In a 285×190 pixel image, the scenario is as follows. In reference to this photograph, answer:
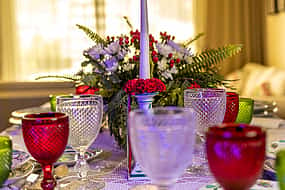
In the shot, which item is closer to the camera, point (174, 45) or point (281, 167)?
point (281, 167)

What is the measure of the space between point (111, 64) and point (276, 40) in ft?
10.8

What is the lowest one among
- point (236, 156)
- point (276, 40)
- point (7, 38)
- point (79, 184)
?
point (79, 184)

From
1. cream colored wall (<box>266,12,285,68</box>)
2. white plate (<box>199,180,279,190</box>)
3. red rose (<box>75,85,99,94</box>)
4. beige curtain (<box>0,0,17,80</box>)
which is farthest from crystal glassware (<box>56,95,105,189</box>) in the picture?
beige curtain (<box>0,0,17,80</box>)

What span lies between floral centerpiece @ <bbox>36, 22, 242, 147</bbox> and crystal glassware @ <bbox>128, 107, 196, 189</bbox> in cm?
54

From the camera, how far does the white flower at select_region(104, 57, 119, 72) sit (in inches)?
50.6

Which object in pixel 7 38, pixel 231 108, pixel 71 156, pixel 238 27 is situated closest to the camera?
pixel 231 108

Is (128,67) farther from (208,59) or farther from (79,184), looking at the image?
(79,184)

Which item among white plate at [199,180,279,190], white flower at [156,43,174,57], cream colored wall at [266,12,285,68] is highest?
cream colored wall at [266,12,285,68]

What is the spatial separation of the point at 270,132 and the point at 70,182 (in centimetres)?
69

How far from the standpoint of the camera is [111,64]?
4.23 ft

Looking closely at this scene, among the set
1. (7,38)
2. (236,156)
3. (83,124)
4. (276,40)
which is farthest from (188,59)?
(7,38)

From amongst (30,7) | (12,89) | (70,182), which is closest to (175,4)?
(30,7)

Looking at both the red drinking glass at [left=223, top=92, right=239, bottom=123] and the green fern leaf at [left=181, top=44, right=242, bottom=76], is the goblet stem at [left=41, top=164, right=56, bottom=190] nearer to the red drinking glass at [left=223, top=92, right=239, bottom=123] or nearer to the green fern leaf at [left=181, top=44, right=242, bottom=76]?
the red drinking glass at [left=223, top=92, right=239, bottom=123]

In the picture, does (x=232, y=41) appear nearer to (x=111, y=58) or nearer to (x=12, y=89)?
(x=12, y=89)
